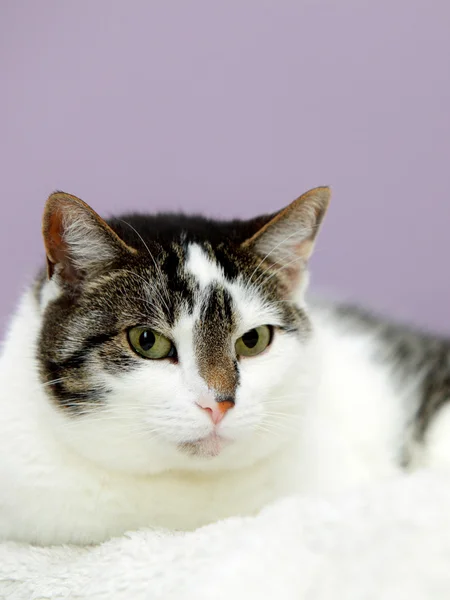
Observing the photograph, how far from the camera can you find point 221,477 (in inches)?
48.9

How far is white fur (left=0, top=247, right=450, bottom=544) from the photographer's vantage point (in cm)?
109

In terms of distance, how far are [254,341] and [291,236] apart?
225 millimetres

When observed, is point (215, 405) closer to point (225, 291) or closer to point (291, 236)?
point (225, 291)

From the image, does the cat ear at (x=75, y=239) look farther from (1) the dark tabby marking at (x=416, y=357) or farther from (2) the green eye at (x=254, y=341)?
(1) the dark tabby marking at (x=416, y=357)

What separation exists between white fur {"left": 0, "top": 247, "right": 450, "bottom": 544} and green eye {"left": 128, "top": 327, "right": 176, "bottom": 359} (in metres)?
0.02

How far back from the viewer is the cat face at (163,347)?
1079 millimetres

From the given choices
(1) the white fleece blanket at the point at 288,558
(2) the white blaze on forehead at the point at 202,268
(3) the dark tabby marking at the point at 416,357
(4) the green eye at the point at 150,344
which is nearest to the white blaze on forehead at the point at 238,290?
(2) the white blaze on forehead at the point at 202,268

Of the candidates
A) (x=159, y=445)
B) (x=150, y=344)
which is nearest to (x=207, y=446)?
(x=159, y=445)

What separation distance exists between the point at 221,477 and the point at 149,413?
0.84 ft

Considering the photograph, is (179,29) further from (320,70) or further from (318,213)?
(318,213)

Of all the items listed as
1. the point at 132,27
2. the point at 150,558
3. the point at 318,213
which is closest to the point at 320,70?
the point at 132,27

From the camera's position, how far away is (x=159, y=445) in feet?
3.58

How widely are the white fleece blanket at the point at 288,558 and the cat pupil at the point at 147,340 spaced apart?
0.99 feet

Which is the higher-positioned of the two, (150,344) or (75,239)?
(75,239)
